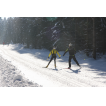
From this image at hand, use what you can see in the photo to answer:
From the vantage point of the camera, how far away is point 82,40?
20.4 m

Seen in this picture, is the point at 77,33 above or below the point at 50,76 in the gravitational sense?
above

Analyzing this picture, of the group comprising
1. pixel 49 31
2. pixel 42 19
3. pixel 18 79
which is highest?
pixel 42 19

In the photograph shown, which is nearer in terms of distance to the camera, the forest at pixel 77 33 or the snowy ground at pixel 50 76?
the snowy ground at pixel 50 76

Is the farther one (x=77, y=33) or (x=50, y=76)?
(x=77, y=33)

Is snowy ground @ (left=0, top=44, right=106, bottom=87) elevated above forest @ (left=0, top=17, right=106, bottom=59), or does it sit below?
below

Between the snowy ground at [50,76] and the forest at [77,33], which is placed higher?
the forest at [77,33]

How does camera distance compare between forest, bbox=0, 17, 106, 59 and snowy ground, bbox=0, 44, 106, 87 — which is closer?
snowy ground, bbox=0, 44, 106, 87
